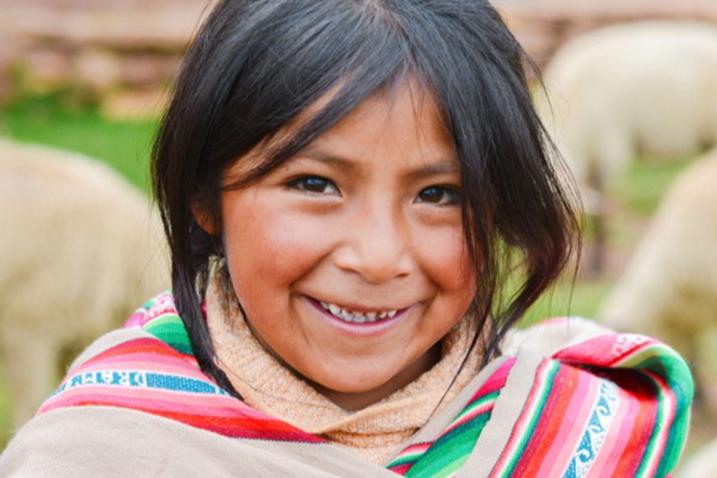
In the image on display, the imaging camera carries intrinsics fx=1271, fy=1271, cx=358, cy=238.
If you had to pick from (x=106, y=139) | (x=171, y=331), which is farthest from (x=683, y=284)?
(x=106, y=139)

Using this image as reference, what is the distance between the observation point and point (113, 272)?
5074 millimetres

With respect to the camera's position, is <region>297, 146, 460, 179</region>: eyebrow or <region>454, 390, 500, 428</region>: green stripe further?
<region>454, 390, 500, 428</region>: green stripe

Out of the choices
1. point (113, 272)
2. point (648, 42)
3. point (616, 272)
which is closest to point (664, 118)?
point (648, 42)

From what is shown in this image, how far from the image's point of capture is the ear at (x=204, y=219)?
180 centimetres

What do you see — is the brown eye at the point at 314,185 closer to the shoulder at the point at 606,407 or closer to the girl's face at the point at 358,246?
the girl's face at the point at 358,246

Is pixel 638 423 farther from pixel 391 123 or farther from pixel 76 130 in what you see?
pixel 76 130

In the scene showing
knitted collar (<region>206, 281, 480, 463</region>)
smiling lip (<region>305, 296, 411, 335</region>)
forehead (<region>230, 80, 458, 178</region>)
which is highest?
→ forehead (<region>230, 80, 458, 178</region>)

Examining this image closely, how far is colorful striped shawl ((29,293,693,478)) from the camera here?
1.70m

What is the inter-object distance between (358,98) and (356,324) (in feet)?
0.99

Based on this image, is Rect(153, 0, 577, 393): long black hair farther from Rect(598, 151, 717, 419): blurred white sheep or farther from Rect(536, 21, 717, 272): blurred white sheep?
Rect(536, 21, 717, 272): blurred white sheep

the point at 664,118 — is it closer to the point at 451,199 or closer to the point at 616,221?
the point at 616,221

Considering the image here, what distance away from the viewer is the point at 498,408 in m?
1.79

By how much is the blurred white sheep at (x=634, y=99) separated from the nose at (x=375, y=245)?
780 centimetres

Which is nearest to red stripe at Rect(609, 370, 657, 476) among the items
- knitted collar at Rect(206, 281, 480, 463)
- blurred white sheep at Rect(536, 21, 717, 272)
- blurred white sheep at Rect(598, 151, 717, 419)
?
knitted collar at Rect(206, 281, 480, 463)
